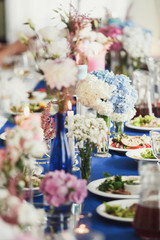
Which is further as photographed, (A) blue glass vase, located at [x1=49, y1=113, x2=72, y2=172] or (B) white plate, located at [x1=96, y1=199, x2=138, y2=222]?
(A) blue glass vase, located at [x1=49, y1=113, x2=72, y2=172]

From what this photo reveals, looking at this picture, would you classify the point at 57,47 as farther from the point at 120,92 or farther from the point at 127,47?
the point at 127,47

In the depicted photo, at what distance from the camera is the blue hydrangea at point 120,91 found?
97.7 inches

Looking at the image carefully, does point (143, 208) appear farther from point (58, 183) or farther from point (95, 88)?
point (95, 88)

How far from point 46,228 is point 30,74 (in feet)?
16.9

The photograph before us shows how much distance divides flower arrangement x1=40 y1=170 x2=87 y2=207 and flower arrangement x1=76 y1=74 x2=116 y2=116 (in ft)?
3.00

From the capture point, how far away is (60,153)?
69.2 inches

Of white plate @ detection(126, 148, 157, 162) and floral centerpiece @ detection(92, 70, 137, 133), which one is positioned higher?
floral centerpiece @ detection(92, 70, 137, 133)

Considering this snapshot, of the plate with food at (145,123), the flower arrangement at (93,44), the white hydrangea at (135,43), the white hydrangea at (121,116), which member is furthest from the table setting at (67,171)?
the white hydrangea at (135,43)

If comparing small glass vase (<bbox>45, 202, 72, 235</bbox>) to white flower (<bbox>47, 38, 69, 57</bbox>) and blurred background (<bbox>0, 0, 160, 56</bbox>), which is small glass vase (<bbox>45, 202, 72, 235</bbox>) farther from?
blurred background (<bbox>0, 0, 160, 56</bbox>)

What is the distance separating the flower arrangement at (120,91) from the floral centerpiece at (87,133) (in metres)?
0.51

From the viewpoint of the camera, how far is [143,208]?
133cm

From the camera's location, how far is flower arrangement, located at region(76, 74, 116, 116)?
2.30m

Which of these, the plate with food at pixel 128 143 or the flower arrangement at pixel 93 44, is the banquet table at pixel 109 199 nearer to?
the plate with food at pixel 128 143

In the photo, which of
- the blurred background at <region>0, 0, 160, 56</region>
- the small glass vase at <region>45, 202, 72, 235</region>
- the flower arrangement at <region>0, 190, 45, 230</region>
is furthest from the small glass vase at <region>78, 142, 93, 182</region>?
the blurred background at <region>0, 0, 160, 56</region>
